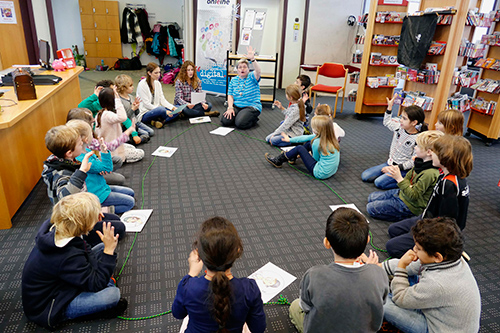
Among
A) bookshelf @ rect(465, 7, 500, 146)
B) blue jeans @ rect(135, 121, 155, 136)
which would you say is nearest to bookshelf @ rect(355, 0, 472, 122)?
bookshelf @ rect(465, 7, 500, 146)

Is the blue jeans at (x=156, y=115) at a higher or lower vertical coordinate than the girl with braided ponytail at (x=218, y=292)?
lower

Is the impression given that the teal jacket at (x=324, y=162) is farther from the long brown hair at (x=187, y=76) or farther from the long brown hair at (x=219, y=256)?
the long brown hair at (x=187, y=76)

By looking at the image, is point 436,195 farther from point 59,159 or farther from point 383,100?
point 383,100

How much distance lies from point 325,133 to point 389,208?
1024 mm

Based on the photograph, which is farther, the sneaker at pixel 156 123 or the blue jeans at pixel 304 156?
the sneaker at pixel 156 123

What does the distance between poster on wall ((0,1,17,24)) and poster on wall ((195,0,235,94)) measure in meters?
3.15

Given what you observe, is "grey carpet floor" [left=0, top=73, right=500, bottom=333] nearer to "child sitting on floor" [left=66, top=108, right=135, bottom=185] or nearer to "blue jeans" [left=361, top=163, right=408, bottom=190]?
"blue jeans" [left=361, top=163, right=408, bottom=190]

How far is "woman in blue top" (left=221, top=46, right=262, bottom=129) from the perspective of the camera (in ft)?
17.0

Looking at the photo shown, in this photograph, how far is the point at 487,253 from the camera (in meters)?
2.61

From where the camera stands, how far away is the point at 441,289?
155 centimetres

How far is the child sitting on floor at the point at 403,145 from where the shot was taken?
3375 millimetres

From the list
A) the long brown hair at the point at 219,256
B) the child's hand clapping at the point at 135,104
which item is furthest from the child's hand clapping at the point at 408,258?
the child's hand clapping at the point at 135,104

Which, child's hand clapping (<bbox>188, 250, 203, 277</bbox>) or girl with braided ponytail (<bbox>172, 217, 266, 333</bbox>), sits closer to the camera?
girl with braided ponytail (<bbox>172, 217, 266, 333</bbox>)

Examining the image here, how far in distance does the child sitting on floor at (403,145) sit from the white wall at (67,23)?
9.34 metres
